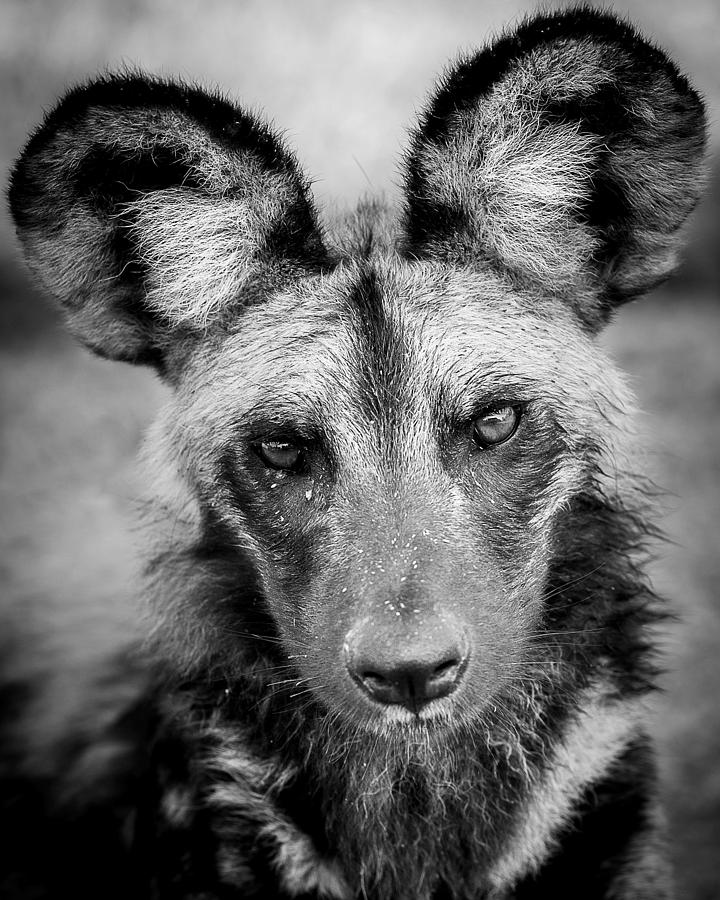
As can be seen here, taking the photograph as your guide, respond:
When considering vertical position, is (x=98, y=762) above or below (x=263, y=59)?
below

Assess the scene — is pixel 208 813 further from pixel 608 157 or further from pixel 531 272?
pixel 608 157

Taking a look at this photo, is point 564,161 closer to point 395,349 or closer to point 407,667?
point 395,349

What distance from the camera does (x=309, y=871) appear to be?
2.98 metres

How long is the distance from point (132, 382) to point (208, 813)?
6.13 metres

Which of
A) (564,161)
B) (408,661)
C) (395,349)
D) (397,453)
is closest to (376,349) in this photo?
(395,349)

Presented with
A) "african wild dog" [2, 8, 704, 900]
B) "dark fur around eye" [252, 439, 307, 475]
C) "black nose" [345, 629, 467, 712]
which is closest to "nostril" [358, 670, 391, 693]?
"black nose" [345, 629, 467, 712]

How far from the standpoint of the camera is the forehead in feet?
9.12

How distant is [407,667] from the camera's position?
2350mm

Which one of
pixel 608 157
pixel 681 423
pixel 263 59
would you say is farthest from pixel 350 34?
pixel 608 157

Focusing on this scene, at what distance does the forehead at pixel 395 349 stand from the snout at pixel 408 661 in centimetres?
68

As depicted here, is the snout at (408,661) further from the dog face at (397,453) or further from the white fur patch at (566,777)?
the white fur patch at (566,777)

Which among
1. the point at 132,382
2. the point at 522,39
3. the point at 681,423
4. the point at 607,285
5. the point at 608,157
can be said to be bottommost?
the point at 681,423

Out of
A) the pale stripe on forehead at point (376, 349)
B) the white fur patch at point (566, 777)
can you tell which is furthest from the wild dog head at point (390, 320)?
the white fur patch at point (566, 777)

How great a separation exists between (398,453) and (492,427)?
0.30 metres
